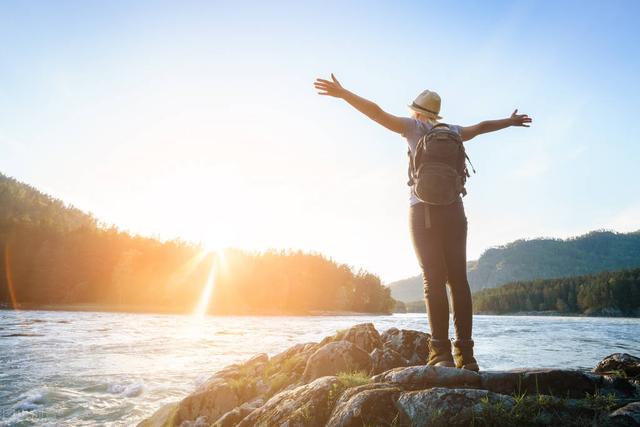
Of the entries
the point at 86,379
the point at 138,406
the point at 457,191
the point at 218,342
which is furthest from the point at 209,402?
the point at 218,342

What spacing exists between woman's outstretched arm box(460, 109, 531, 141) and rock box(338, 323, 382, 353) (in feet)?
16.2

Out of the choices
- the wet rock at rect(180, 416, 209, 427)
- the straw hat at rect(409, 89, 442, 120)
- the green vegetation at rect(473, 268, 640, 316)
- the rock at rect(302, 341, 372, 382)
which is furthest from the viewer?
the green vegetation at rect(473, 268, 640, 316)

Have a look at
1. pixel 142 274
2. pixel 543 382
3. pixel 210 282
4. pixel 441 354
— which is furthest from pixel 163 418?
pixel 210 282

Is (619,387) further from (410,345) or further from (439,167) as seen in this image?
(410,345)

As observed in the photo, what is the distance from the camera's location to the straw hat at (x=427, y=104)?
4934mm

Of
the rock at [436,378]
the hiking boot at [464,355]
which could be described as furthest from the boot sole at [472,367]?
the rock at [436,378]

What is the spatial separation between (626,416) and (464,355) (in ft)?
5.08

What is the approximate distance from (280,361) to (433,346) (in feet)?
16.6

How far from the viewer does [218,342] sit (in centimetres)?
2009

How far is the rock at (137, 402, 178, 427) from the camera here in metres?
6.78

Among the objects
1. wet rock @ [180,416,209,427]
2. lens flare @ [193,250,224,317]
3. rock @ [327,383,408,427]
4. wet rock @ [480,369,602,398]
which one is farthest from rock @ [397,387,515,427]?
lens flare @ [193,250,224,317]

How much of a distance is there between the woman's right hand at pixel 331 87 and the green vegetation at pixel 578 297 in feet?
415

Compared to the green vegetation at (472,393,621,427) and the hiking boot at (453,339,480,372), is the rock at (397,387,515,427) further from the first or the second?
the hiking boot at (453,339,480,372)

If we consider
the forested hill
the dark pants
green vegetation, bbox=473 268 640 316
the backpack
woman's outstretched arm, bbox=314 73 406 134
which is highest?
the forested hill
